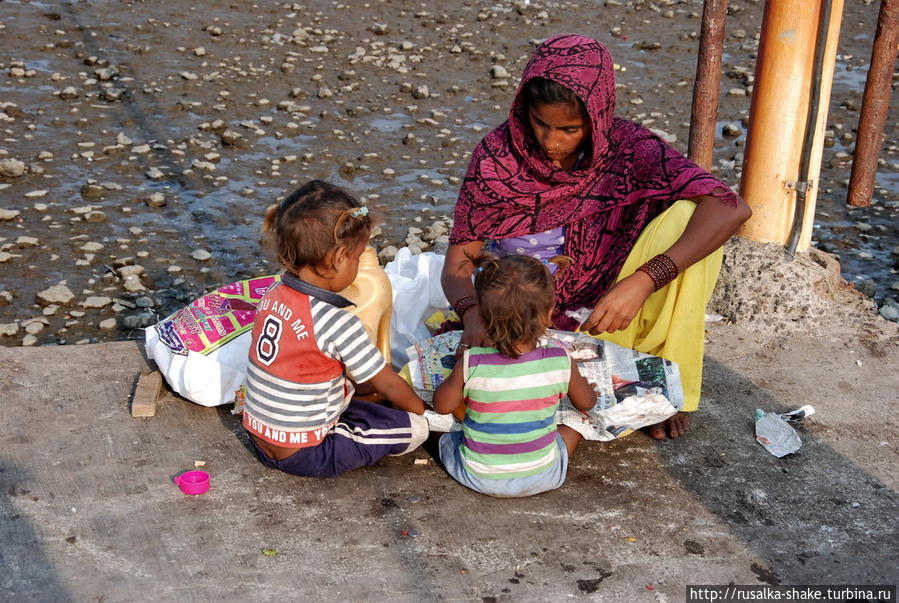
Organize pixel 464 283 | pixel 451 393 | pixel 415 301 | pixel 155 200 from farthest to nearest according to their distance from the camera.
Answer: pixel 155 200 → pixel 415 301 → pixel 464 283 → pixel 451 393

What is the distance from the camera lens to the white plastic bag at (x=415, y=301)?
12.6 feet

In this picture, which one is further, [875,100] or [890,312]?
[890,312]

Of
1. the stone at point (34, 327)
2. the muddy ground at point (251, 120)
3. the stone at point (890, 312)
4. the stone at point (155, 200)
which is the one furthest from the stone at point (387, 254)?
the stone at point (890, 312)

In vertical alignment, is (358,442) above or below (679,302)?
below

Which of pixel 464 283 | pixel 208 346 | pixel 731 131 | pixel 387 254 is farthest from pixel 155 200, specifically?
pixel 731 131

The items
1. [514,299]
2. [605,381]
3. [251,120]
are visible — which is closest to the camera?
[514,299]

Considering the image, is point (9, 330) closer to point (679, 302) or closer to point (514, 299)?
point (514, 299)

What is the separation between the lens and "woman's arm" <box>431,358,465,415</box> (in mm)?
2814

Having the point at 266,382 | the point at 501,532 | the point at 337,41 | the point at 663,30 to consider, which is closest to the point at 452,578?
the point at 501,532

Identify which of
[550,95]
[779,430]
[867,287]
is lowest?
[867,287]

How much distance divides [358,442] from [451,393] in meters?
0.35

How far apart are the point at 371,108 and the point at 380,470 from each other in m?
5.23

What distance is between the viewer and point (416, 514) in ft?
9.20

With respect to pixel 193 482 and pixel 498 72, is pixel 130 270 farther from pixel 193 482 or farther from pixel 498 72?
pixel 498 72
